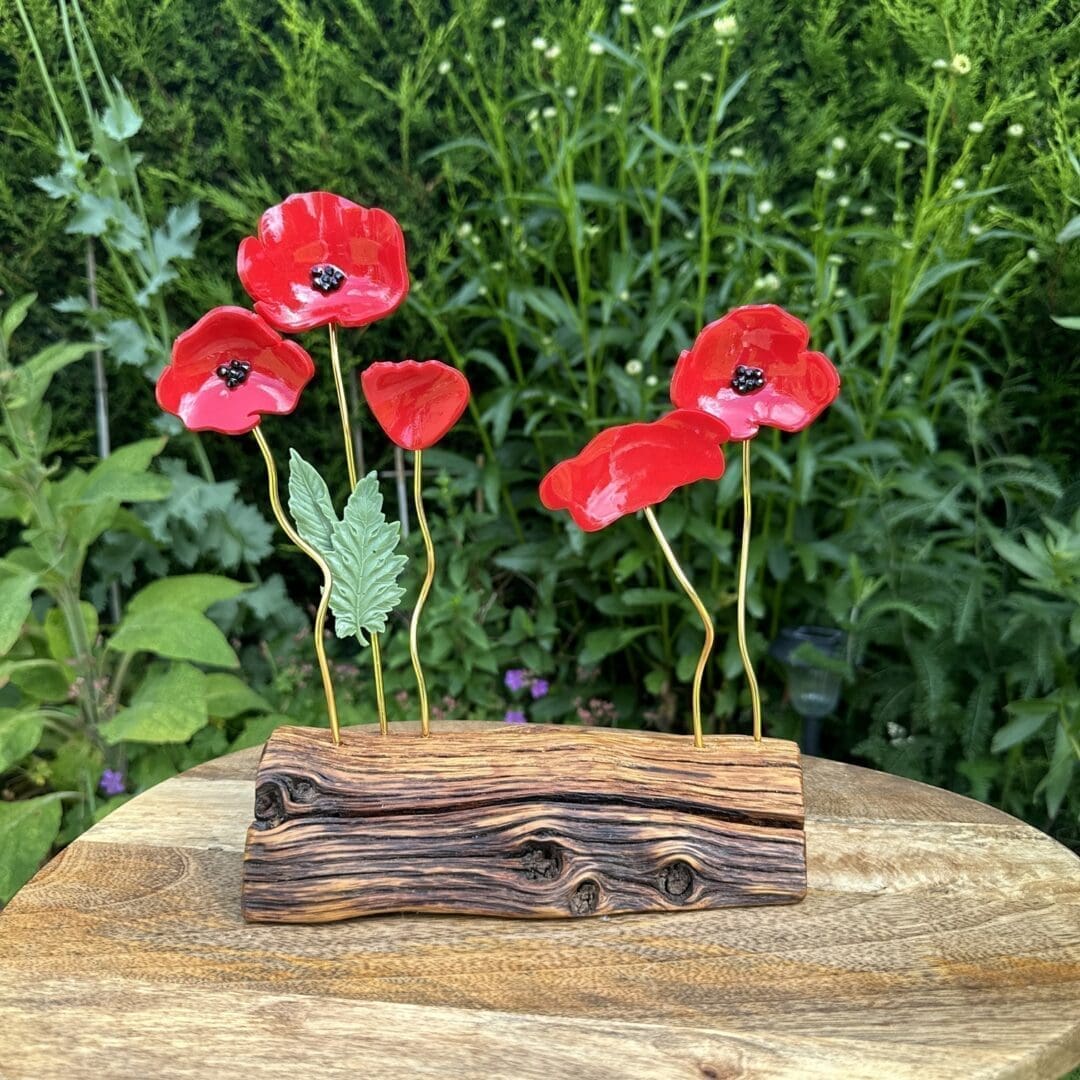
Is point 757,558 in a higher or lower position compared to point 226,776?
higher

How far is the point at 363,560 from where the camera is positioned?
111 cm

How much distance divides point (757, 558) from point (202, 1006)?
133 cm

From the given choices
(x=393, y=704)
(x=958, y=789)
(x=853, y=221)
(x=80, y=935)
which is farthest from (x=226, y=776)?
(x=853, y=221)

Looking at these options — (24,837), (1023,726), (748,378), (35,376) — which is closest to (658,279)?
(748,378)

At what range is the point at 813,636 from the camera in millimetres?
2025

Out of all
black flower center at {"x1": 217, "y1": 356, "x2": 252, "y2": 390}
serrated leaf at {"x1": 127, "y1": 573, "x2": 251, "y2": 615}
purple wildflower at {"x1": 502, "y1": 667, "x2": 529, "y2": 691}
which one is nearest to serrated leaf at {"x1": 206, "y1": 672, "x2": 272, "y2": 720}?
serrated leaf at {"x1": 127, "y1": 573, "x2": 251, "y2": 615}

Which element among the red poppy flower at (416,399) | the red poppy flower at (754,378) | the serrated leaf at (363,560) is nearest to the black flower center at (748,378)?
the red poppy flower at (754,378)

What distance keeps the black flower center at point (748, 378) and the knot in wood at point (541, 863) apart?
0.54 meters

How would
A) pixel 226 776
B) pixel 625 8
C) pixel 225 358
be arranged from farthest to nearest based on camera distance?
pixel 625 8 → pixel 226 776 → pixel 225 358

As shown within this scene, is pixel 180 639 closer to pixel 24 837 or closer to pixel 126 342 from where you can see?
pixel 24 837

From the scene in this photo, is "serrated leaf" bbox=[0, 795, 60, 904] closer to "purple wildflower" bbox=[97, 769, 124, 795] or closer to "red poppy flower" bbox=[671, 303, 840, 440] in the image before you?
"purple wildflower" bbox=[97, 769, 124, 795]

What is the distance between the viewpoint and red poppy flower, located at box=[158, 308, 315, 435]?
1094 mm

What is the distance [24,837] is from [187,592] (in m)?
0.48

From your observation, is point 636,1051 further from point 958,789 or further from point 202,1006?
point 958,789
